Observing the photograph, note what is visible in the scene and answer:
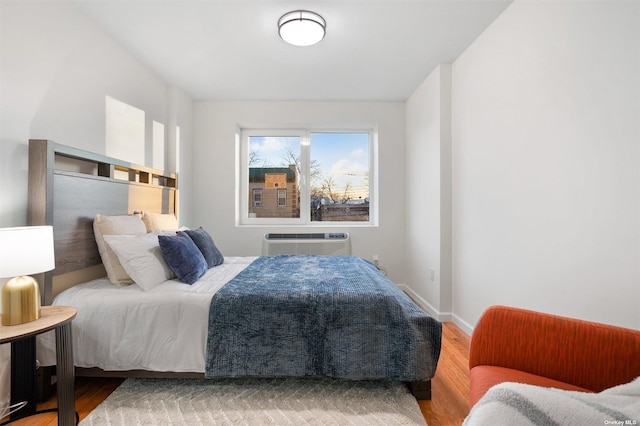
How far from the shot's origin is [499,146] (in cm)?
210

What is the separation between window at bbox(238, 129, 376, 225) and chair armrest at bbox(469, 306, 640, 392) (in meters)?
2.86

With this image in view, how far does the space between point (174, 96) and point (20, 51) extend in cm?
168

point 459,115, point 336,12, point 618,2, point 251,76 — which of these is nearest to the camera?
point 618,2

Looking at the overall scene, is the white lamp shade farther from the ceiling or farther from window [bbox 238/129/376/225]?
window [bbox 238/129/376/225]

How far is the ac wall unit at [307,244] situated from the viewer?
363 cm

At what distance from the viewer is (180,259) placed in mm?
1930

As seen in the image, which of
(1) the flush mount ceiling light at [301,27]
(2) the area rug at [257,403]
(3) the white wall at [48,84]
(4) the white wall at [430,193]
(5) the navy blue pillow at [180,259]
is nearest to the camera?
(2) the area rug at [257,403]

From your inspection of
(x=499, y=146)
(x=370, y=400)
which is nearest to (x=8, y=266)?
(x=370, y=400)

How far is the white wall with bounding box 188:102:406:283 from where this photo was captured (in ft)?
12.2

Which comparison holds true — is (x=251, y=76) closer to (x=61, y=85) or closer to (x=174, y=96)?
(x=174, y=96)

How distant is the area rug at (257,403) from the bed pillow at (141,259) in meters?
0.61

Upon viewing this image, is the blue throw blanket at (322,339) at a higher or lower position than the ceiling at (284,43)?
lower

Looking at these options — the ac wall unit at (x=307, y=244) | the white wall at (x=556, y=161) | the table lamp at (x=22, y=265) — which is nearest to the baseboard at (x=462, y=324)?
the white wall at (x=556, y=161)

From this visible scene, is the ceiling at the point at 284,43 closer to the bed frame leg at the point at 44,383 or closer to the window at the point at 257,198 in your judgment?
the window at the point at 257,198
